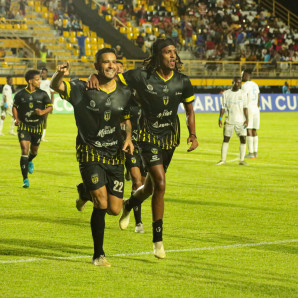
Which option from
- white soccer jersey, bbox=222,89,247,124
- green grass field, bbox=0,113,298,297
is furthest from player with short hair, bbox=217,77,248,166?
green grass field, bbox=0,113,298,297

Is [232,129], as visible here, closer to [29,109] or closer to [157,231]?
[29,109]

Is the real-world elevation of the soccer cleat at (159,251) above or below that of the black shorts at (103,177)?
below

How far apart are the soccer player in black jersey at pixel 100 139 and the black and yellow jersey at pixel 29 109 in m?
6.86

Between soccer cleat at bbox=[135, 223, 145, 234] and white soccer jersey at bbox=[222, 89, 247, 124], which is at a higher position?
white soccer jersey at bbox=[222, 89, 247, 124]

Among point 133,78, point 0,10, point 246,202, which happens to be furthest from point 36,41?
point 133,78

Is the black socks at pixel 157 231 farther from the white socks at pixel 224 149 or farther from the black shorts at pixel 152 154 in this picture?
the white socks at pixel 224 149

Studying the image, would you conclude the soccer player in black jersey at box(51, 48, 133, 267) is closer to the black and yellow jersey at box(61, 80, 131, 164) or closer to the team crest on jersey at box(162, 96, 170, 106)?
the black and yellow jersey at box(61, 80, 131, 164)

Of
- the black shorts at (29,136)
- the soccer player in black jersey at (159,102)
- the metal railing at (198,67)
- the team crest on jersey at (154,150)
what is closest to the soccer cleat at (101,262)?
the soccer player in black jersey at (159,102)

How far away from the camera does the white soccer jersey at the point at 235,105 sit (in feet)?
62.7

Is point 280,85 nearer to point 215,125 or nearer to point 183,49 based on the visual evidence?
point 183,49

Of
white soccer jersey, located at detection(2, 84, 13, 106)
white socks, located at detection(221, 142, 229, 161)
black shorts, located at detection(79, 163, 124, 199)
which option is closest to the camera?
black shorts, located at detection(79, 163, 124, 199)

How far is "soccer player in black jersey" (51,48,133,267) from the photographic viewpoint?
784 cm

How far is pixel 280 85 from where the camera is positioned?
49125 mm

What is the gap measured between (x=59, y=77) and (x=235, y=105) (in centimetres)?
1192
